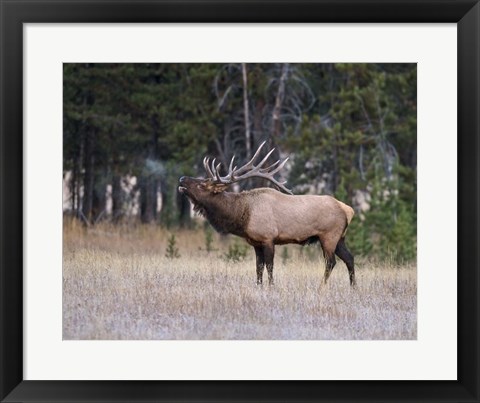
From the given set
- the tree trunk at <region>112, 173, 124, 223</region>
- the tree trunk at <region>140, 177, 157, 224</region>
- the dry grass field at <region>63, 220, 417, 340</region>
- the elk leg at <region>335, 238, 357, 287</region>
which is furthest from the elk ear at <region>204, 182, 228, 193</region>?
the tree trunk at <region>112, 173, 124, 223</region>

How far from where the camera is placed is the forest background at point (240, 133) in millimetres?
16984

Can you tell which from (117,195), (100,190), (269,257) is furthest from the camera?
(117,195)

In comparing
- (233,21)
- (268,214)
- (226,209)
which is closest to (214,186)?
(226,209)

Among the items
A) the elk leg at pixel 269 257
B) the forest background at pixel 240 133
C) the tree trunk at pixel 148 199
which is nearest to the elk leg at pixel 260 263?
the elk leg at pixel 269 257

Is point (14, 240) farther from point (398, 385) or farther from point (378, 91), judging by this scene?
point (378, 91)

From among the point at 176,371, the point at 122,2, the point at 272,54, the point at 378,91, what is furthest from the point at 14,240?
the point at 378,91

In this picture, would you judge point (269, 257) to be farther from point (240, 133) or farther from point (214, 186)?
point (240, 133)

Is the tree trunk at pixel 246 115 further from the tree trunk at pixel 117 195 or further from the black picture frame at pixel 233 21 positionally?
the black picture frame at pixel 233 21

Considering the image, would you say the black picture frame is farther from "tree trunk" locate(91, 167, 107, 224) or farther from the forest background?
"tree trunk" locate(91, 167, 107, 224)

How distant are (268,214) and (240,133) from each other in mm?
8804

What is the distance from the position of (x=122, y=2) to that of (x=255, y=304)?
3.83 m

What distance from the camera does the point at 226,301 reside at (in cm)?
938

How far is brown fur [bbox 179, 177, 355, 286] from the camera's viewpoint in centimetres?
1090

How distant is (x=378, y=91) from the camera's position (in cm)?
1698
